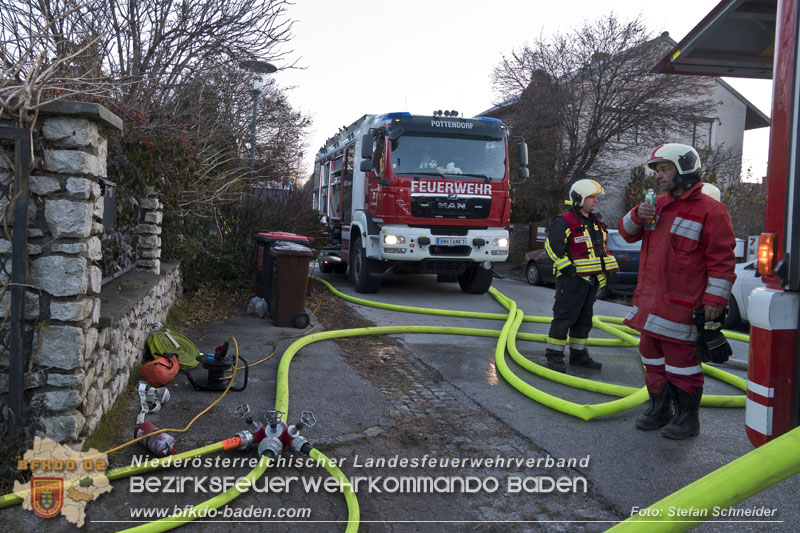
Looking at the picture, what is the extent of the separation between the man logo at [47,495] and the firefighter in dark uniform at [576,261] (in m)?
4.32

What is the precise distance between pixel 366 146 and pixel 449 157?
1.43 meters

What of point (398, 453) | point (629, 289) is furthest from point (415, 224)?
point (398, 453)

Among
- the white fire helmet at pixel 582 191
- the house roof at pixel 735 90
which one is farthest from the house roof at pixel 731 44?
the white fire helmet at pixel 582 191

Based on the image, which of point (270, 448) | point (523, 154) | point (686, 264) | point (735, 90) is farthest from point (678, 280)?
point (735, 90)

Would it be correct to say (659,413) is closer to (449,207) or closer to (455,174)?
(449,207)

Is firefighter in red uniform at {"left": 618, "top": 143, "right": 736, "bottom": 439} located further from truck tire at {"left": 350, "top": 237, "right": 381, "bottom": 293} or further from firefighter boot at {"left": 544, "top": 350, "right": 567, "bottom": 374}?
truck tire at {"left": 350, "top": 237, "right": 381, "bottom": 293}

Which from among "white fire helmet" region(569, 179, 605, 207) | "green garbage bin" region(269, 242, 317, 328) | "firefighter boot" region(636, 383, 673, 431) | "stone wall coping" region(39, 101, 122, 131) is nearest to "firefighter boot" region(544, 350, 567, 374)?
"white fire helmet" region(569, 179, 605, 207)

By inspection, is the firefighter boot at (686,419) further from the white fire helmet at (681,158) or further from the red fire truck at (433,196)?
the red fire truck at (433,196)

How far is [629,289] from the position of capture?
43.2 ft

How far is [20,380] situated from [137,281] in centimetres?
247

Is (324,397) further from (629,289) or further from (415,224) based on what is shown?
(629,289)

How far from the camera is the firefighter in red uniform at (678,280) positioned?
4.14 m

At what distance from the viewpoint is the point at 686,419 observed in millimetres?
4430

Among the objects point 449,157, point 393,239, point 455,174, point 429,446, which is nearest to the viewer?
point 429,446
